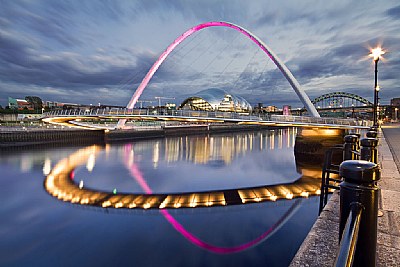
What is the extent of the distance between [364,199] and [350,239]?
28 centimetres

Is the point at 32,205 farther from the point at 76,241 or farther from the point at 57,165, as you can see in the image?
the point at 57,165

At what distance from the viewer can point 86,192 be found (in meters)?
15.7

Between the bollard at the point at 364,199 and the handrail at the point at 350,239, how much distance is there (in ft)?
0.12

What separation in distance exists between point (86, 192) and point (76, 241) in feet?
23.0

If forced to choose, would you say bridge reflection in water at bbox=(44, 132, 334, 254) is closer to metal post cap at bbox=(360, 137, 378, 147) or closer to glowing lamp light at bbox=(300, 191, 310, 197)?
glowing lamp light at bbox=(300, 191, 310, 197)

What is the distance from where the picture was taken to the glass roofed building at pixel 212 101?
91500 mm

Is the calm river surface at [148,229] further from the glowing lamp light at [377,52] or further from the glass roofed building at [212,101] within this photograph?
the glass roofed building at [212,101]

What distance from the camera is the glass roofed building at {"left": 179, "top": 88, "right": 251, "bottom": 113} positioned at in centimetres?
9150

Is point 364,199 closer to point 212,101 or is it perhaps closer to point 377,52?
point 377,52

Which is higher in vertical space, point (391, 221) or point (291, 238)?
point (391, 221)

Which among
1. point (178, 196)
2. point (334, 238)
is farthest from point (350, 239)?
point (178, 196)

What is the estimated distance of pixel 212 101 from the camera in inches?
3612

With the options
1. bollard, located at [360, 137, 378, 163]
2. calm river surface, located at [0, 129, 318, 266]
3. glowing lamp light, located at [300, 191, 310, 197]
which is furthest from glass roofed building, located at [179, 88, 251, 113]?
bollard, located at [360, 137, 378, 163]

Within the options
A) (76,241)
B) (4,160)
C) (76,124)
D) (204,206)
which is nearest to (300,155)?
(204,206)
